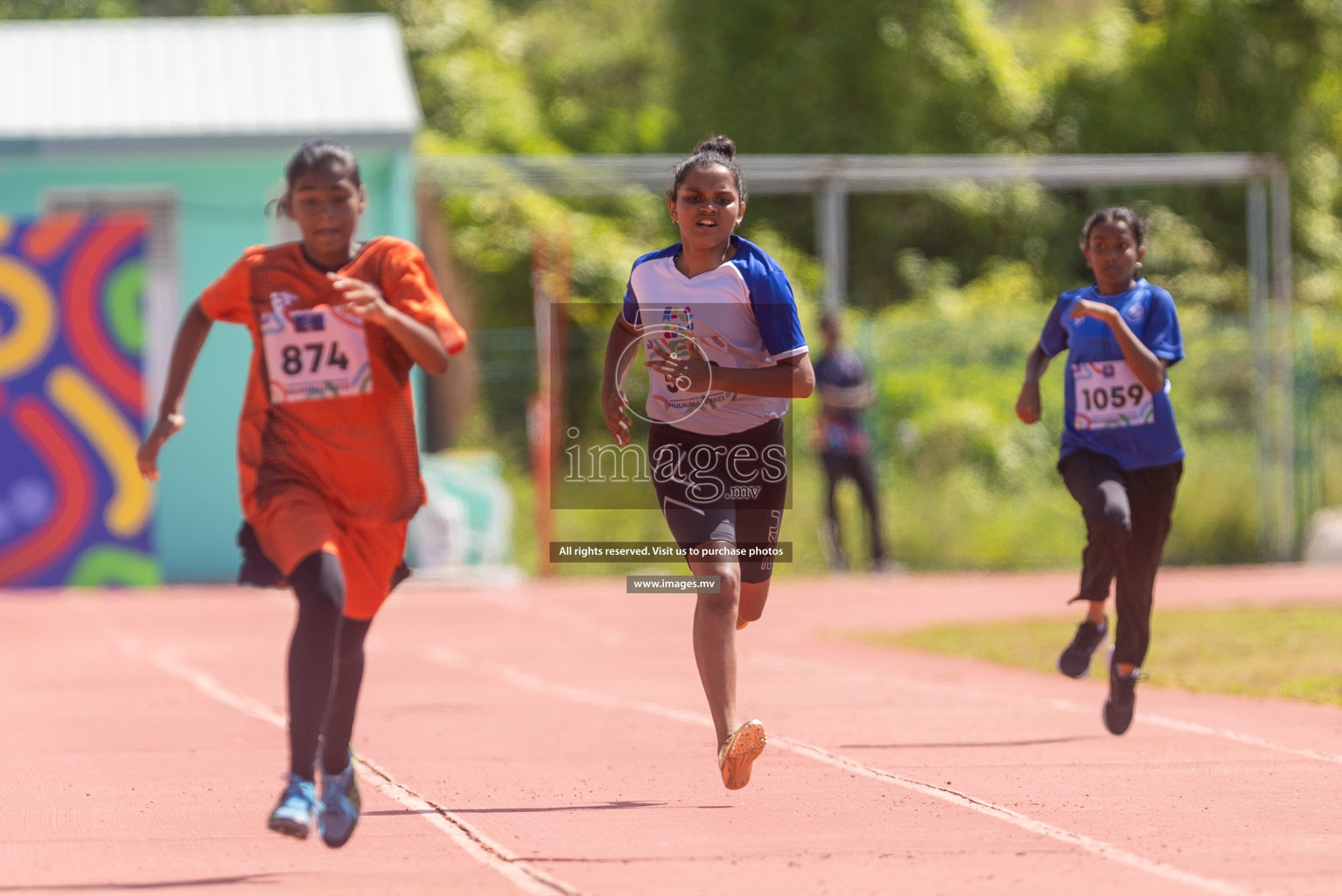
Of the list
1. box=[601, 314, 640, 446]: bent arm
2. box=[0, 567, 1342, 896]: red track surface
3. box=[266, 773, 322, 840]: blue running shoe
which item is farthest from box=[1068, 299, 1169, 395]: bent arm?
Answer: box=[266, 773, 322, 840]: blue running shoe

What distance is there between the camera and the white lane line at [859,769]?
514 cm

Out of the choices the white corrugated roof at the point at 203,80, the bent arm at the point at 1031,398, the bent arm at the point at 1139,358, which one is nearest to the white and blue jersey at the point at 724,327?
the bent arm at the point at 1139,358

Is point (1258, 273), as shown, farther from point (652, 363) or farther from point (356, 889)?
point (356, 889)

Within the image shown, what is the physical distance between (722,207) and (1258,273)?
14.6 meters

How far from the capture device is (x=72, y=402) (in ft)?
56.7

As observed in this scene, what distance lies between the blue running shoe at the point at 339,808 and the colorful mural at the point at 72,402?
12264mm

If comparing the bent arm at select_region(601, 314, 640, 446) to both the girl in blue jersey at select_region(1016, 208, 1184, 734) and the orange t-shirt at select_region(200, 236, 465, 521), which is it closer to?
the orange t-shirt at select_region(200, 236, 465, 521)

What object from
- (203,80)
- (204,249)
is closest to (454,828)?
(204,249)

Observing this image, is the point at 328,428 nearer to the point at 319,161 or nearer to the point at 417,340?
the point at 417,340

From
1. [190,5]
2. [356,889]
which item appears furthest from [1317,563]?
[190,5]

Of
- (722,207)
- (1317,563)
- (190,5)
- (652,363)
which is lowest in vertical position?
(1317,563)

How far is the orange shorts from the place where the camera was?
5.49 meters

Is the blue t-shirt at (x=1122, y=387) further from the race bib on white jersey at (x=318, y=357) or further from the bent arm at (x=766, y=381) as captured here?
the race bib on white jersey at (x=318, y=357)

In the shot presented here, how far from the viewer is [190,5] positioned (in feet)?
113
